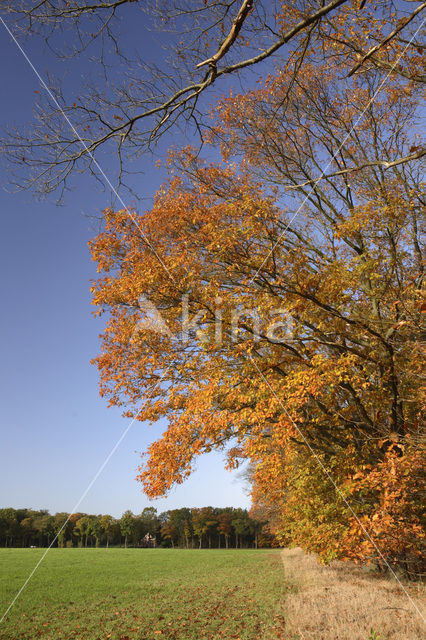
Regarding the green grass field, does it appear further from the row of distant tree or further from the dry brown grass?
the row of distant tree

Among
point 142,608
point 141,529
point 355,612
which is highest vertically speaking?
point 355,612

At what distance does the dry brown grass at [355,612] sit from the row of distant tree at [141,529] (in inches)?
2565

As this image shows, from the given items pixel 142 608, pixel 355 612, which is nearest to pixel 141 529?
pixel 142 608

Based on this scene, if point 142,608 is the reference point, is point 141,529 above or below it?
below

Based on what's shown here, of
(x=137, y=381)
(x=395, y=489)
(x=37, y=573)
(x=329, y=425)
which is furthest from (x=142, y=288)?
(x=37, y=573)

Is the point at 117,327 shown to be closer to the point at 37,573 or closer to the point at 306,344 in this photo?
the point at 306,344

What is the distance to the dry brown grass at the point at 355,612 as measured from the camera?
22.8 ft

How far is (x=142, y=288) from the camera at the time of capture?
8797mm

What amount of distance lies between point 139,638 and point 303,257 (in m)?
9.98

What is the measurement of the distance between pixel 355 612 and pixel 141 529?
81172 millimetres

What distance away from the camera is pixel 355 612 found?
8.34 meters

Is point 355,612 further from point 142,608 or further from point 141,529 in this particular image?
point 141,529

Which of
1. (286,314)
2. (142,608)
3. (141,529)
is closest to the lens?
(286,314)

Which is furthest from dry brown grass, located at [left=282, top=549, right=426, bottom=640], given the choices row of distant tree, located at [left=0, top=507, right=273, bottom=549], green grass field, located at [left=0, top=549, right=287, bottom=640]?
row of distant tree, located at [left=0, top=507, right=273, bottom=549]
